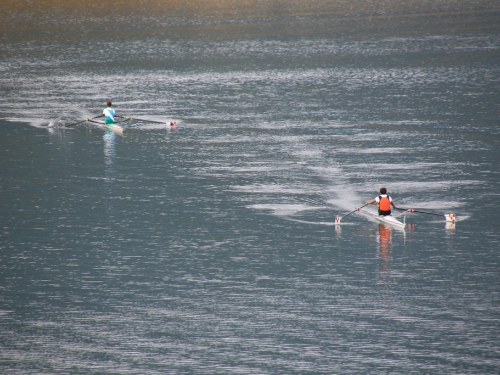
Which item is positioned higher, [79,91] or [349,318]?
[79,91]

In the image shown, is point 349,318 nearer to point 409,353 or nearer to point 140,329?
point 409,353

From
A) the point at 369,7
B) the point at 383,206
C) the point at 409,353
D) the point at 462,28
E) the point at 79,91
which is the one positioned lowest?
the point at 409,353

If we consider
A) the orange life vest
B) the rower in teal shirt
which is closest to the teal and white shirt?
the rower in teal shirt

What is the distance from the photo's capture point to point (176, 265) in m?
21.0

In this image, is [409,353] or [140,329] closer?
[409,353]

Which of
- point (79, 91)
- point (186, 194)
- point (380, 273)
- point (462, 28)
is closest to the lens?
point (380, 273)

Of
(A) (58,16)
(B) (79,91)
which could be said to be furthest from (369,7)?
(B) (79,91)

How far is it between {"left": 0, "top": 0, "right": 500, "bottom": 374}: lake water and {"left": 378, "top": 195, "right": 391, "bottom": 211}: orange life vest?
592 millimetres

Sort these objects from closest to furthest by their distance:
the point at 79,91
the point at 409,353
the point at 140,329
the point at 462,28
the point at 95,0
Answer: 1. the point at 409,353
2. the point at 140,329
3. the point at 79,91
4. the point at 462,28
5. the point at 95,0

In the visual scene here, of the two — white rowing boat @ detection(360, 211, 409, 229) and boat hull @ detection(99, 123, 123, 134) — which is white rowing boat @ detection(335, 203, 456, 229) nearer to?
white rowing boat @ detection(360, 211, 409, 229)

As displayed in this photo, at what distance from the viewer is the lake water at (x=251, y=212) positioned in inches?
671

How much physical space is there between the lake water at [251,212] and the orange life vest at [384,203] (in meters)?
0.59

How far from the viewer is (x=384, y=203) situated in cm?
2316

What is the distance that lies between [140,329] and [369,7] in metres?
54.7
